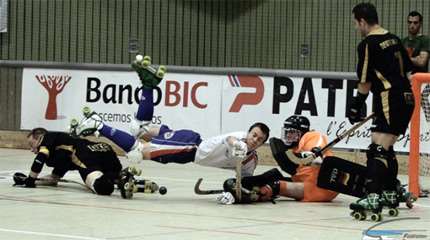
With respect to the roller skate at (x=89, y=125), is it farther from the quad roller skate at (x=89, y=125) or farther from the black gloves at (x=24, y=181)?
the black gloves at (x=24, y=181)

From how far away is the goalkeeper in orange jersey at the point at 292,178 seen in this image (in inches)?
444

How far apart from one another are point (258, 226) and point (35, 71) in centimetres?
1001

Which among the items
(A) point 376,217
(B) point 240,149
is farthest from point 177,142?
(A) point 376,217

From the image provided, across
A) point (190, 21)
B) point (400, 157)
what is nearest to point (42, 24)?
point (190, 21)

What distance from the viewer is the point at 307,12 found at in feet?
59.1

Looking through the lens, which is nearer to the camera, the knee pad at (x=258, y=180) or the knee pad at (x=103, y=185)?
the knee pad at (x=258, y=180)

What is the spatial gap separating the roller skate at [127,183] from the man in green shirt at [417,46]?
12.5ft

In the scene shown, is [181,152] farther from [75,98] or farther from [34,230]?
[75,98]

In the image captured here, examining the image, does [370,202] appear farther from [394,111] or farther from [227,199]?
[227,199]

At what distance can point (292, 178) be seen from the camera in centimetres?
1171

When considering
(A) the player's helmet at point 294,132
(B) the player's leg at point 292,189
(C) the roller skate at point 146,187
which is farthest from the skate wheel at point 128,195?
(A) the player's helmet at point 294,132

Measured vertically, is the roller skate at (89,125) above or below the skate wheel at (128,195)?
above

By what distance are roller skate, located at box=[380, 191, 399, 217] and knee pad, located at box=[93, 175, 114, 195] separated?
315cm

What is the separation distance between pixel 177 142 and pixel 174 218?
1893mm
